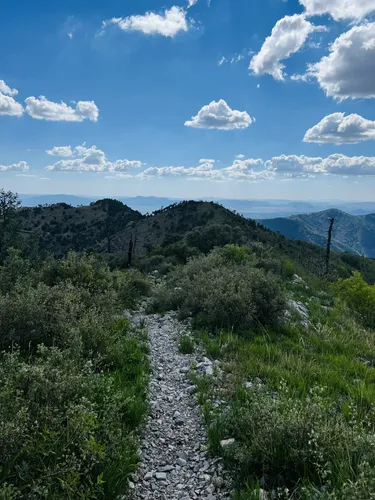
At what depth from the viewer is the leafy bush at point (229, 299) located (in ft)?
38.8

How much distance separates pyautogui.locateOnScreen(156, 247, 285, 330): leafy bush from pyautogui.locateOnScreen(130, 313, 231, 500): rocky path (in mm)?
3299

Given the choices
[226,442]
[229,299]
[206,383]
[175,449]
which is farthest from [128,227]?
[226,442]

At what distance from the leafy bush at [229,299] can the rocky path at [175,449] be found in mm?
3299

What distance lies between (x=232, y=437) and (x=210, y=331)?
5859 millimetres

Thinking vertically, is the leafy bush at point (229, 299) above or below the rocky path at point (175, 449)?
above

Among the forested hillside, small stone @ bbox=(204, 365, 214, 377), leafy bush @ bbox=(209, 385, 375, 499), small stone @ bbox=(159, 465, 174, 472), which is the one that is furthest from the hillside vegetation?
the forested hillside

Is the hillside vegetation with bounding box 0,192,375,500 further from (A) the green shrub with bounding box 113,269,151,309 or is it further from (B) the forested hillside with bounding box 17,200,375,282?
(B) the forested hillside with bounding box 17,200,375,282

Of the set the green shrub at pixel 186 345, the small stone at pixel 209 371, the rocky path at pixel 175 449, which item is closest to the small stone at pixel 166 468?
the rocky path at pixel 175 449

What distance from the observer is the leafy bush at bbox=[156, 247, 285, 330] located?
1182 cm

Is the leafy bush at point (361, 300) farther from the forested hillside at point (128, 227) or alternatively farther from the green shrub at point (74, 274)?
the forested hillside at point (128, 227)

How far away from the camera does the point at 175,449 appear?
5.57 meters

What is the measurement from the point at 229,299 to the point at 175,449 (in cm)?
681

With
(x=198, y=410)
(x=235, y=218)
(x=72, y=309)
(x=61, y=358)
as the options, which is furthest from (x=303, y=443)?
(x=235, y=218)

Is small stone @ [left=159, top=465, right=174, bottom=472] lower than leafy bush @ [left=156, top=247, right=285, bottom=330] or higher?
lower
